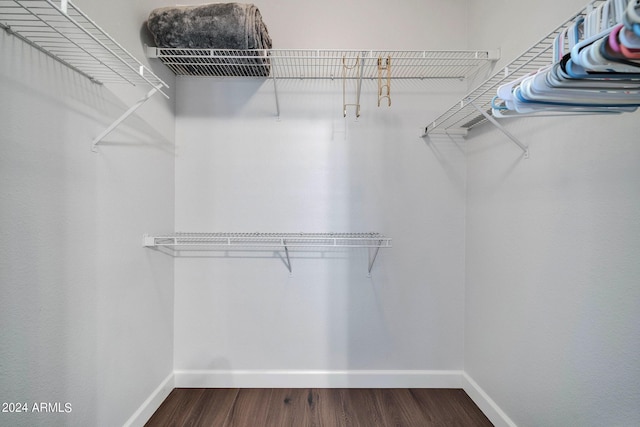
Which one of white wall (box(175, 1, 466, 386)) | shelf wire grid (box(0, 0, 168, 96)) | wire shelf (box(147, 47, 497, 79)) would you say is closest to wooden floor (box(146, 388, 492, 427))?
white wall (box(175, 1, 466, 386))

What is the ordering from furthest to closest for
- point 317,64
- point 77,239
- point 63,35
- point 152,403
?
1. point 317,64
2. point 152,403
3. point 77,239
4. point 63,35

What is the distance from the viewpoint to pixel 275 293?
180 centimetres

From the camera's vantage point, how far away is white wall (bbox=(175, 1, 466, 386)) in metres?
1.79

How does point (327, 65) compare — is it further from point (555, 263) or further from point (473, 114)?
point (555, 263)

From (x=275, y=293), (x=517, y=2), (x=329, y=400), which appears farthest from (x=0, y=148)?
(x=517, y=2)

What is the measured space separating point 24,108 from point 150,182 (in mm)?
665

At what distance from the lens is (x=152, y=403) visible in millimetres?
1532

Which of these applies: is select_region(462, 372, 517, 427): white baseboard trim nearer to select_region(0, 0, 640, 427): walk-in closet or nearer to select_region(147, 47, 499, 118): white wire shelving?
select_region(0, 0, 640, 427): walk-in closet

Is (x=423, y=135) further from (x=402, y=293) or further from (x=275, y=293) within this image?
(x=275, y=293)

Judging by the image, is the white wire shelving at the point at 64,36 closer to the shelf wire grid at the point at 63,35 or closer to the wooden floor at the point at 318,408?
the shelf wire grid at the point at 63,35

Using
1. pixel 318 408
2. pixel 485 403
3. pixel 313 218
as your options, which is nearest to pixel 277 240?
pixel 313 218

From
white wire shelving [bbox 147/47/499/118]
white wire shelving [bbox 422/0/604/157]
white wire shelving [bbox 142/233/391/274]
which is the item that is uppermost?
white wire shelving [bbox 147/47/499/118]

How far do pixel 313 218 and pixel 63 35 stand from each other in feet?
4.33

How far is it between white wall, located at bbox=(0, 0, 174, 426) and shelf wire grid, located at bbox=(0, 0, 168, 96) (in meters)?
0.04
